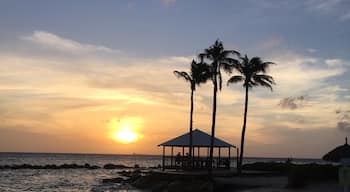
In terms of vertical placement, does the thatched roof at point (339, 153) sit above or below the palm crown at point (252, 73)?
below

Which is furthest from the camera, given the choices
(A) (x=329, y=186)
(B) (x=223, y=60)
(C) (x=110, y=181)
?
(C) (x=110, y=181)

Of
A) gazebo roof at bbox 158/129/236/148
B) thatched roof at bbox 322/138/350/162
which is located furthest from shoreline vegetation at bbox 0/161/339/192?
gazebo roof at bbox 158/129/236/148

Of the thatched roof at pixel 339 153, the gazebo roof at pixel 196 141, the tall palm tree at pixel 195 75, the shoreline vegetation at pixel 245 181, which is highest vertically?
the tall palm tree at pixel 195 75

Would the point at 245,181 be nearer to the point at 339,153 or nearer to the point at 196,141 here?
the point at 339,153

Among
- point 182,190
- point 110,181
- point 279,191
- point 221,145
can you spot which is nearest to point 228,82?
point 221,145

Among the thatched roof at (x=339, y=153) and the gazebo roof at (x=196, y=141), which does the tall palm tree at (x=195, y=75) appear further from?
the thatched roof at (x=339, y=153)

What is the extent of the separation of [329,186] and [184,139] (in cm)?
1777

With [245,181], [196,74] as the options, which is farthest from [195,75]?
[245,181]

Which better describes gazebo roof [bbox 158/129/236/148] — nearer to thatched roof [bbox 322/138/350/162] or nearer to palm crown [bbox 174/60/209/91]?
palm crown [bbox 174/60/209/91]

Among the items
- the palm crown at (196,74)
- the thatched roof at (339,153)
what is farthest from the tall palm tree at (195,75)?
the thatched roof at (339,153)

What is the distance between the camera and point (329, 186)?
98.4 feet

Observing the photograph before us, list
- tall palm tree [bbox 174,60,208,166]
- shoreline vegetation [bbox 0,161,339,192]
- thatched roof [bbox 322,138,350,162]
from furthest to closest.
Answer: tall palm tree [bbox 174,60,208,166] → shoreline vegetation [bbox 0,161,339,192] → thatched roof [bbox 322,138,350,162]

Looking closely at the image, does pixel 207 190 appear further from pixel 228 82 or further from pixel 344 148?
pixel 228 82

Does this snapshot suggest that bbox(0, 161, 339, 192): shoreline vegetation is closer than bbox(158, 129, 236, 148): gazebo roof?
Yes
